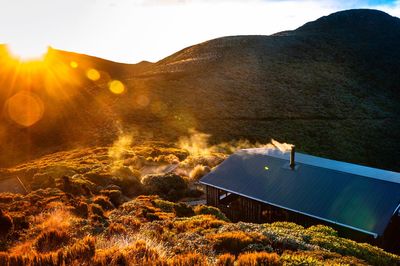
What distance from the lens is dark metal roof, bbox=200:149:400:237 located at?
16.3 metres

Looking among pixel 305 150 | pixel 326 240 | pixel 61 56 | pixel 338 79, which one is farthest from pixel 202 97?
pixel 61 56

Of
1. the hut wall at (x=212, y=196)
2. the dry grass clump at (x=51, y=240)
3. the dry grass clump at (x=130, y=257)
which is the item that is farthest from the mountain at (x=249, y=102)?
the dry grass clump at (x=130, y=257)

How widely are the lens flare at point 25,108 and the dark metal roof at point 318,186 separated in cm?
5407

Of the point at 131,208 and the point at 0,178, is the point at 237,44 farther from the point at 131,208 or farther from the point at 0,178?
the point at 131,208

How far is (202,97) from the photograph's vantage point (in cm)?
6656

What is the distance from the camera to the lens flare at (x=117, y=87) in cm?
7196

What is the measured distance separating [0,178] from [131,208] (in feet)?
73.3

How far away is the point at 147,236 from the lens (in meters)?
11.7

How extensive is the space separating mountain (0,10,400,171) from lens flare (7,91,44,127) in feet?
5.20

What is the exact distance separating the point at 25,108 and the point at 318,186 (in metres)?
67.1

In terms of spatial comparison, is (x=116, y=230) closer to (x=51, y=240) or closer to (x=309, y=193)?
(x=51, y=240)

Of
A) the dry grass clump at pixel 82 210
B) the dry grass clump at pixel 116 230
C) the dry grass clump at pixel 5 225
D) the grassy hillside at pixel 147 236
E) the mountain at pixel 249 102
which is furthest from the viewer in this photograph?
the mountain at pixel 249 102

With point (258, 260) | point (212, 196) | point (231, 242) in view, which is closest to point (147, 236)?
point (231, 242)

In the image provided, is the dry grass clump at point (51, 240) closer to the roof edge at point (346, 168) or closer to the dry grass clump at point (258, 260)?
the dry grass clump at point (258, 260)
